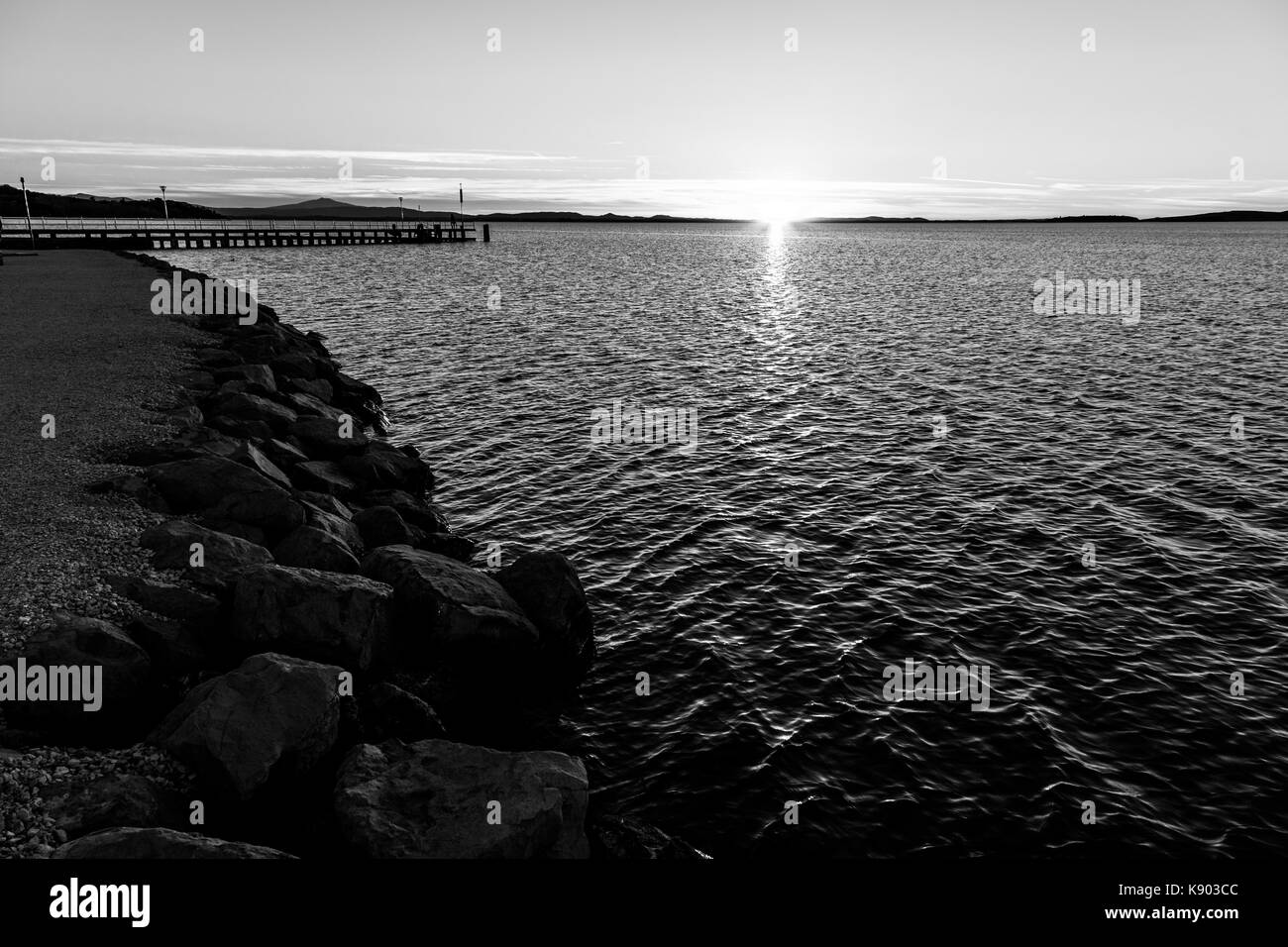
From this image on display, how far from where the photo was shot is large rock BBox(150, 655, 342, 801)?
8.86 m

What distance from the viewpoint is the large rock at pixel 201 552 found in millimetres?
12586

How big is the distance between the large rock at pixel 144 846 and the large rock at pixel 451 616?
214 inches

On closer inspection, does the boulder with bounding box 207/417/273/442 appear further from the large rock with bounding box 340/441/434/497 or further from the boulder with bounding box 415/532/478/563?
the boulder with bounding box 415/532/478/563

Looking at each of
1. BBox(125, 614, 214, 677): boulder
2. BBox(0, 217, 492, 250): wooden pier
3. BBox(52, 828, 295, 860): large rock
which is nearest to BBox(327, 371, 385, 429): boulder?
BBox(125, 614, 214, 677): boulder

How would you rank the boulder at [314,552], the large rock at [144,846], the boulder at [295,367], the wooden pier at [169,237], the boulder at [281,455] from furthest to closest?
1. the wooden pier at [169,237]
2. the boulder at [295,367]
3. the boulder at [281,455]
4. the boulder at [314,552]
5. the large rock at [144,846]

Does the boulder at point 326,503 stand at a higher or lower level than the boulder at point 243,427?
lower

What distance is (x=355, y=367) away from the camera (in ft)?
129

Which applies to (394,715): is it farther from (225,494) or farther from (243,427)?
(243,427)

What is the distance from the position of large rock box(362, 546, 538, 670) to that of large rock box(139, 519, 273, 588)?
208 cm

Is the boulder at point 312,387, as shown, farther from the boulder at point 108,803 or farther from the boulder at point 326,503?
the boulder at point 108,803

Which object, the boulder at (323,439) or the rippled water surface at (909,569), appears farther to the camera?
the boulder at (323,439)

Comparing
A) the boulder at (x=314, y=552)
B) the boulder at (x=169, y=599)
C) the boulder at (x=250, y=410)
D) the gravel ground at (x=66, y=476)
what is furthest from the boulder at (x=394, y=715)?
the boulder at (x=250, y=410)
